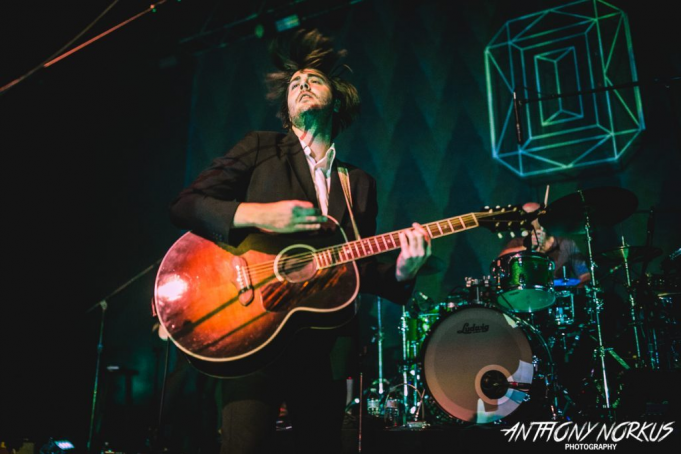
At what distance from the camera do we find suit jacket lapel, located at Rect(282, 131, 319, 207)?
220cm

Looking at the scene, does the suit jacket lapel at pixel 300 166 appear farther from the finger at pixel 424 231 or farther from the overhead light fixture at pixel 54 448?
the overhead light fixture at pixel 54 448

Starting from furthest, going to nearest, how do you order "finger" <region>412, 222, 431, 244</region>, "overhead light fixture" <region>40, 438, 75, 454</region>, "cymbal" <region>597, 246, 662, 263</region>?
"cymbal" <region>597, 246, 662, 263</region>, "overhead light fixture" <region>40, 438, 75, 454</region>, "finger" <region>412, 222, 431, 244</region>

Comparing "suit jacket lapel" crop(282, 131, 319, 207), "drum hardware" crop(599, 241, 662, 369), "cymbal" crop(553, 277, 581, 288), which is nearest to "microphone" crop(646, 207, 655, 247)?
"drum hardware" crop(599, 241, 662, 369)

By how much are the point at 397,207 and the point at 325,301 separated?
516cm

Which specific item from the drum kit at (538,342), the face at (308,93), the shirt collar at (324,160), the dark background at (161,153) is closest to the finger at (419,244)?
the shirt collar at (324,160)

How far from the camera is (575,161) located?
6.27 m

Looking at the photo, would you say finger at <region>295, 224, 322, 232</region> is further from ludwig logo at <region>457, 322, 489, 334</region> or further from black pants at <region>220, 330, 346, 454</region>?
ludwig logo at <region>457, 322, 489, 334</region>

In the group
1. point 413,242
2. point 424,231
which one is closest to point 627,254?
point 424,231

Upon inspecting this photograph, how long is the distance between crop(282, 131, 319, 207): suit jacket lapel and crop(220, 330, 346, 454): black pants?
619 mm

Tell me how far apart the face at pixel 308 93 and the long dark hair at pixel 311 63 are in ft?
0.29

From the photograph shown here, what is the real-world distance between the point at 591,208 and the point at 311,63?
9.96 feet

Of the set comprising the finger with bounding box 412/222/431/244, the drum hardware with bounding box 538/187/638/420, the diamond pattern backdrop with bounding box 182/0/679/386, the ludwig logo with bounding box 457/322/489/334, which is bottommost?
the ludwig logo with bounding box 457/322/489/334

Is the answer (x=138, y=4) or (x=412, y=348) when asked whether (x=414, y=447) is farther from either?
(x=138, y=4)

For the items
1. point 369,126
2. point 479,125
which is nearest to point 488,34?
point 479,125
